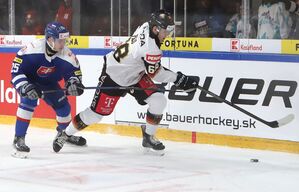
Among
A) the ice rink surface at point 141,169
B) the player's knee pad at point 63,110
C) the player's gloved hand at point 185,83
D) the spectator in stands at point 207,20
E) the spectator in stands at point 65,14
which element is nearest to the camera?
the ice rink surface at point 141,169

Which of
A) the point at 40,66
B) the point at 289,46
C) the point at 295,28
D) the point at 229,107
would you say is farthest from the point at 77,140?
the point at 295,28

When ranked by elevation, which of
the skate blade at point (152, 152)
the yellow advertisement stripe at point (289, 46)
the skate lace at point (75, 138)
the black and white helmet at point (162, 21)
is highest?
the black and white helmet at point (162, 21)

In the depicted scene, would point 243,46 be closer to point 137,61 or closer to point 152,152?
point 137,61

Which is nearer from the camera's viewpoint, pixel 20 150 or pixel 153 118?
pixel 20 150

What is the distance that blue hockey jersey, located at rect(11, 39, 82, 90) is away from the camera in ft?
19.3

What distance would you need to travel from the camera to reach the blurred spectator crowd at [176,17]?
6.54 metres

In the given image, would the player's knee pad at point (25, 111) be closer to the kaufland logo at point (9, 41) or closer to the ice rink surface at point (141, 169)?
the ice rink surface at point (141, 169)

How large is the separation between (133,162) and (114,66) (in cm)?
81

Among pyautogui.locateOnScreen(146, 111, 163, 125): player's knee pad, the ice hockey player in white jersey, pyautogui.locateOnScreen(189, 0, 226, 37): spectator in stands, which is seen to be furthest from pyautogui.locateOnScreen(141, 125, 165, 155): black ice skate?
pyautogui.locateOnScreen(189, 0, 226, 37): spectator in stands

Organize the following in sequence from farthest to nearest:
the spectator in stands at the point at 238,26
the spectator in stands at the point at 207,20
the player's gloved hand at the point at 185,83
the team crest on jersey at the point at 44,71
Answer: the spectator in stands at the point at 207,20
the spectator in stands at the point at 238,26
the team crest on jersey at the point at 44,71
the player's gloved hand at the point at 185,83

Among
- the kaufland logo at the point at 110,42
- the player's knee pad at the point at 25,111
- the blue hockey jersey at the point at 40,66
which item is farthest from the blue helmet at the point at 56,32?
the kaufland logo at the point at 110,42

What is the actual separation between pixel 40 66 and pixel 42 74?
95mm

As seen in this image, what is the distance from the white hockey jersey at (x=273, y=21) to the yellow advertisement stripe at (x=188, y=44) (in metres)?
0.48

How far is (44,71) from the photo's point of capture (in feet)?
19.8
